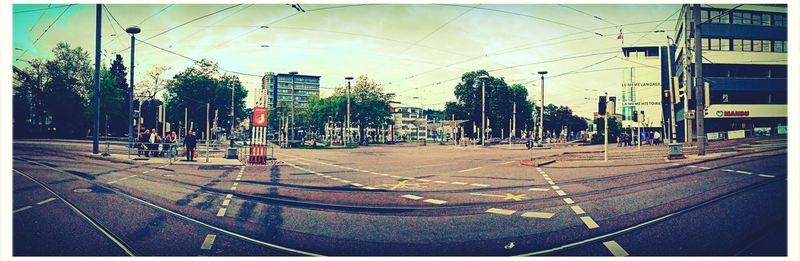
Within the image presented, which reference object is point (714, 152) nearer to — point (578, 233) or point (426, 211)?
point (578, 233)

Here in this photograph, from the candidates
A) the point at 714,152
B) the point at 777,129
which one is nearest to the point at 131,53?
the point at 777,129

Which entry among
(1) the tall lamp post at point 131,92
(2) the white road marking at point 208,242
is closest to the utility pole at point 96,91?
(1) the tall lamp post at point 131,92

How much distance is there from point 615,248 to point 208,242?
4.95 meters

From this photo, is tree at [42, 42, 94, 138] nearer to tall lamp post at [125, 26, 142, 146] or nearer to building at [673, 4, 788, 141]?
tall lamp post at [125, 26, 142, 146]

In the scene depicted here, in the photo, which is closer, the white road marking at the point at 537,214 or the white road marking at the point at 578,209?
the white road marking at the point at 537,214

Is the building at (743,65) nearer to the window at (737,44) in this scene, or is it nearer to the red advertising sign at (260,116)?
the window at (737,44)

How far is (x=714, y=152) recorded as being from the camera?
826cm

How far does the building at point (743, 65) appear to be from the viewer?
6.16 metres

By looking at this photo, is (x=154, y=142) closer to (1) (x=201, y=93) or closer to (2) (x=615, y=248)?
(1) (x=201, y=93)

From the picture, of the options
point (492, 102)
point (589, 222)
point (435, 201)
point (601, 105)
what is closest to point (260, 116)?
point (492, 102)

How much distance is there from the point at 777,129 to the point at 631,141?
321 inches

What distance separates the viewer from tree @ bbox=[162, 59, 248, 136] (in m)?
8.88

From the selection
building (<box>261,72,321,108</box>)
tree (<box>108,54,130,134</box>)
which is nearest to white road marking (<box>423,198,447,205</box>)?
building (<box>261,72,321,108</box>)

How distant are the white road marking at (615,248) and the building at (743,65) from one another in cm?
359
